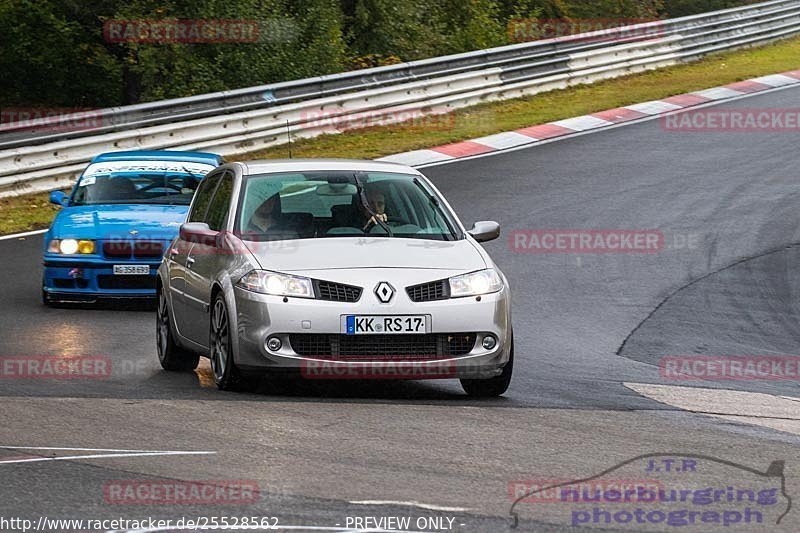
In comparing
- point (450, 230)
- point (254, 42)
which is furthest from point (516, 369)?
point (254, 42)

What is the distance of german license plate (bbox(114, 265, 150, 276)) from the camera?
1339cm

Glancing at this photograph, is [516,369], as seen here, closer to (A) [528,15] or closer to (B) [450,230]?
(B) [450,230]

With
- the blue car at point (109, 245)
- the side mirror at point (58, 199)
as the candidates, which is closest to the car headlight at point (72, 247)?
the blue car at point (109, 245)

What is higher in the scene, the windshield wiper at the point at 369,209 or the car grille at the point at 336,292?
the windshield wiper at the point at 369,209

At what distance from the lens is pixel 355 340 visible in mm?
8500

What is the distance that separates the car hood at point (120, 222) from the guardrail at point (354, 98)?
6.31 meters

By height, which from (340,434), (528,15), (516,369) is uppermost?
(340,434)

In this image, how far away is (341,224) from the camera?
30.6ft

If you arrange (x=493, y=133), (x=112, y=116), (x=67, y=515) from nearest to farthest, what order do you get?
(x=67, y=515), (x=112, y=116), (x=493, y=133)

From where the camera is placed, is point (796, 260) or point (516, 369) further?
point (796, 260)

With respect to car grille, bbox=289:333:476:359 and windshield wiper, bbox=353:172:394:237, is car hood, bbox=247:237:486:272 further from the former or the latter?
car grille, bbox=289:333:476:359

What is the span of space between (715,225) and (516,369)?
7846 millimetres

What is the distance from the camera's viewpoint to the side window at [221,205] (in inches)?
380

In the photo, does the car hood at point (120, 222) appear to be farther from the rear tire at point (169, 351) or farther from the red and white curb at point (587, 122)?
the red and white curb at point (587, 122)
